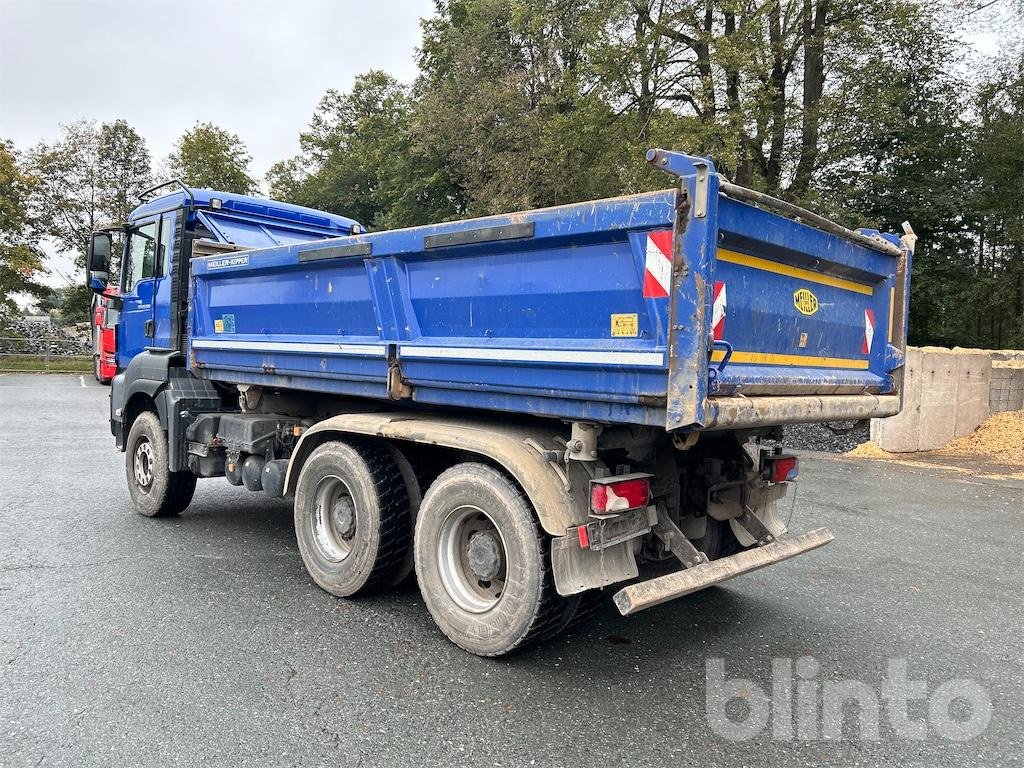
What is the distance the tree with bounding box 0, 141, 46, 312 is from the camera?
29.4 metres

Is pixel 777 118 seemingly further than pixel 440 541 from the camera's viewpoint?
Yes

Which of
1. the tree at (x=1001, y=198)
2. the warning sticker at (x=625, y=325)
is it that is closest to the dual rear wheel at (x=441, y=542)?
the warning sticker at (x=625, y=325)

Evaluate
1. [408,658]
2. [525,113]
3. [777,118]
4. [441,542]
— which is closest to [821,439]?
[777,118]

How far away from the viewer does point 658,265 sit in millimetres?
2941

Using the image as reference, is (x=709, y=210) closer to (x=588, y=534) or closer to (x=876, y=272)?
(x=588, y=534)

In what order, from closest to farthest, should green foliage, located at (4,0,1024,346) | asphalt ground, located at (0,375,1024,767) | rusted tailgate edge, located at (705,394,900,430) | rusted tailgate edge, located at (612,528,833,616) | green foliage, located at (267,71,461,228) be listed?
asphalt ground, located at (0,375,1024,767)
rusted tailgate edge, located at (705,394,900,430)
rusted tailgate edge, located at (612,528,833,616)
green foliage, located at (4,0,1024,346)
green foliage, located at (267,71,461,228)

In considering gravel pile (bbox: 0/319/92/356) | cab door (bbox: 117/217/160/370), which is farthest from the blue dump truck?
gravel pile (bbox: 0/319/92/356)

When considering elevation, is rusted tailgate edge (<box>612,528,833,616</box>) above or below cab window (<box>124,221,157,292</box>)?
below

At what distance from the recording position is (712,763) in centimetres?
273

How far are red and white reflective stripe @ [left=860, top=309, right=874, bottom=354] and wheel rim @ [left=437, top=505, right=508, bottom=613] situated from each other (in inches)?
96.8

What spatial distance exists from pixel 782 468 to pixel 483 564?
6.68ft

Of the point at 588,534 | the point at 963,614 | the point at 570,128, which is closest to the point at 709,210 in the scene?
the point at 588,534

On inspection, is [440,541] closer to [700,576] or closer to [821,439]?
[700,576]

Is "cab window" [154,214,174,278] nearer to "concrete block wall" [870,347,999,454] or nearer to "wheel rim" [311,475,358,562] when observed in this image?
"wheel rim" [311,475,358,562]
